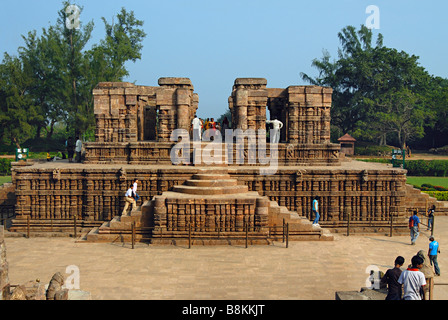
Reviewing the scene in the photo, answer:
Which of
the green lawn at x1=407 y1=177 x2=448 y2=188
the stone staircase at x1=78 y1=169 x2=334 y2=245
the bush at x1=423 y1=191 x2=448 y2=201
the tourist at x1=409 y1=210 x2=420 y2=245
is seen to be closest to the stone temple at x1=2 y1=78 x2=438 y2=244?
the stone staircase at x1=78 y1=169 x2=334 y2=245

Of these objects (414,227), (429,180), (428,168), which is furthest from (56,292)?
(428,168)

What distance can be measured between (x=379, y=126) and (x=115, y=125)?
34.0 metres

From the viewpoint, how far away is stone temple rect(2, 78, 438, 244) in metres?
13.3

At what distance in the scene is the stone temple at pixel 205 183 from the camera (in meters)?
13.3

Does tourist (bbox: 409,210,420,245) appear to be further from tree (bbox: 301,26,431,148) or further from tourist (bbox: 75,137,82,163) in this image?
tree (bbox: 301,26,431,148)

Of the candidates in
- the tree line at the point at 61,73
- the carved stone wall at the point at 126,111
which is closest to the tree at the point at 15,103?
the tree line at the point at 61,73

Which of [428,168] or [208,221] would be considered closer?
[208,221]

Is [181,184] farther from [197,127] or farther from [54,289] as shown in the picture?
[54,289]

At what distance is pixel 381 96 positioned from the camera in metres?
46.5

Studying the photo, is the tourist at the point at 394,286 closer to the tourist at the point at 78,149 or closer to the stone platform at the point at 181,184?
the stone platform at the point at 181,184

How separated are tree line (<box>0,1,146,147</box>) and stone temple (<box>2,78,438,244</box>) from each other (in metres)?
22.3

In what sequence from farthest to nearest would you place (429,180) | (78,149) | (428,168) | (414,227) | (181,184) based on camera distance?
(428,168) < (429,180) < (78,149) < (181,184) < (414,227)

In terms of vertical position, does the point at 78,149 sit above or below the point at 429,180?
above

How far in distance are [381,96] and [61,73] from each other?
33374mm
